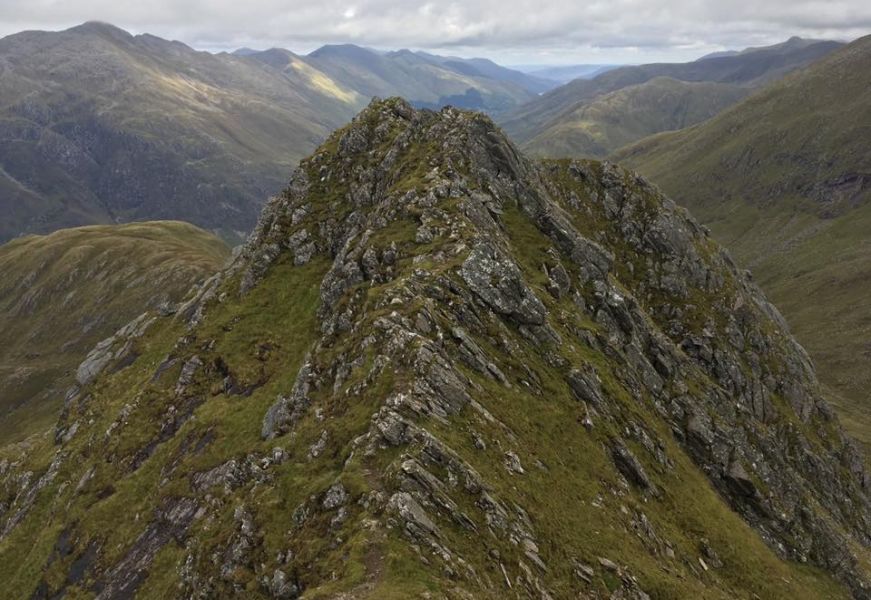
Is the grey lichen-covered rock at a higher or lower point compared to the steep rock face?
higher

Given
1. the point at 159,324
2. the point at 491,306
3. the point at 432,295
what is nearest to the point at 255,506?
the point at 432,295

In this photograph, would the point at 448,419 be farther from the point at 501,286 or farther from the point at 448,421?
the point at 501,286

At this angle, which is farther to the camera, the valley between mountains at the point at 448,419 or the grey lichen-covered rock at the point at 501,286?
the grey lichen-covered rock at the point at 501,286

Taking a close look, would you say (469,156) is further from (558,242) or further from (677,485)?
(677,485)

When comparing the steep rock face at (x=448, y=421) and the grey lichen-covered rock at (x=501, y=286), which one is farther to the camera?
the grey lichen-covered rock at (x=501, y=286)

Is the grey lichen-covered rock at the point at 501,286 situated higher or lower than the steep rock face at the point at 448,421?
higher

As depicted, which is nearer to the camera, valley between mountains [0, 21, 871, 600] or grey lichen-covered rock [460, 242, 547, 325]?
valley between mountains [0, 21, 871, 600]

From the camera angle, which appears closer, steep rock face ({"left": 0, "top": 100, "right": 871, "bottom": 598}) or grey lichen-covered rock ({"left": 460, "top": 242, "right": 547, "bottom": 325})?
steep rock face ({"left": 0, "top": 100, "right": 871, "bottom": 598})

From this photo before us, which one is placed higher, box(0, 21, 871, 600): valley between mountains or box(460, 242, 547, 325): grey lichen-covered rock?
box(460, 242, 547, 325): grey lichen-covered rock
